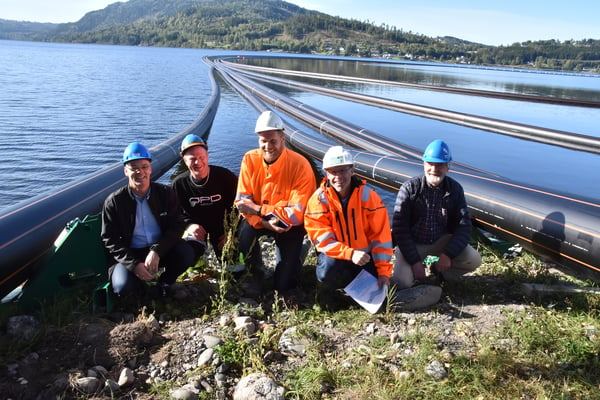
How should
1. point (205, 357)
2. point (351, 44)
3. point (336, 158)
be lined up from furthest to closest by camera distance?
point (351, 44) → point (336, 158) → point (205, 357)

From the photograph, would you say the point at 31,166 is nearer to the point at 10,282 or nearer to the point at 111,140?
the point at 111,140

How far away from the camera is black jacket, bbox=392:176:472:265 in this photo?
4371 millimetres

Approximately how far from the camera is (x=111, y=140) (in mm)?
14586

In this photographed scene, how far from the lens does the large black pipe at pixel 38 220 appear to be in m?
4.15

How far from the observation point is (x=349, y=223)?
4125mm

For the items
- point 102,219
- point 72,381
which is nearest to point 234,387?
point 72,381

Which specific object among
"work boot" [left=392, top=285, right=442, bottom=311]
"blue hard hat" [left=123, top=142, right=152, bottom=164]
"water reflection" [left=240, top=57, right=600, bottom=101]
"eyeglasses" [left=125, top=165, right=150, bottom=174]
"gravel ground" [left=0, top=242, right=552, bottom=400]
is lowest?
"gravel ground" [left=0, top=242, right=552, bottom=400]

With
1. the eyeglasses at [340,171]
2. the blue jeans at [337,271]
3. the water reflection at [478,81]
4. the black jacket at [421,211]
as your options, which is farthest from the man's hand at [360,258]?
the water reflection at [478,81]

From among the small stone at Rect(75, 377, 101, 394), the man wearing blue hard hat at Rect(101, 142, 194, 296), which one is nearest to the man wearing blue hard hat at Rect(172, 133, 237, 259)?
the man wearing blue hard hat at Rect(101, 142, 194, 296)

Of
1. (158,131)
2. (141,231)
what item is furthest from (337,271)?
(158,131)

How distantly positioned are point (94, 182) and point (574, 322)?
21.9 feet

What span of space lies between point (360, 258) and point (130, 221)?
2.32m

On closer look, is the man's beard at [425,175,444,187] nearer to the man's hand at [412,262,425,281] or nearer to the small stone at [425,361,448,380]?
the man's hand at [412,262,425,281]

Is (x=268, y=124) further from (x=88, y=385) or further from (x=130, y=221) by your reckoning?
(x=88, y=385)
